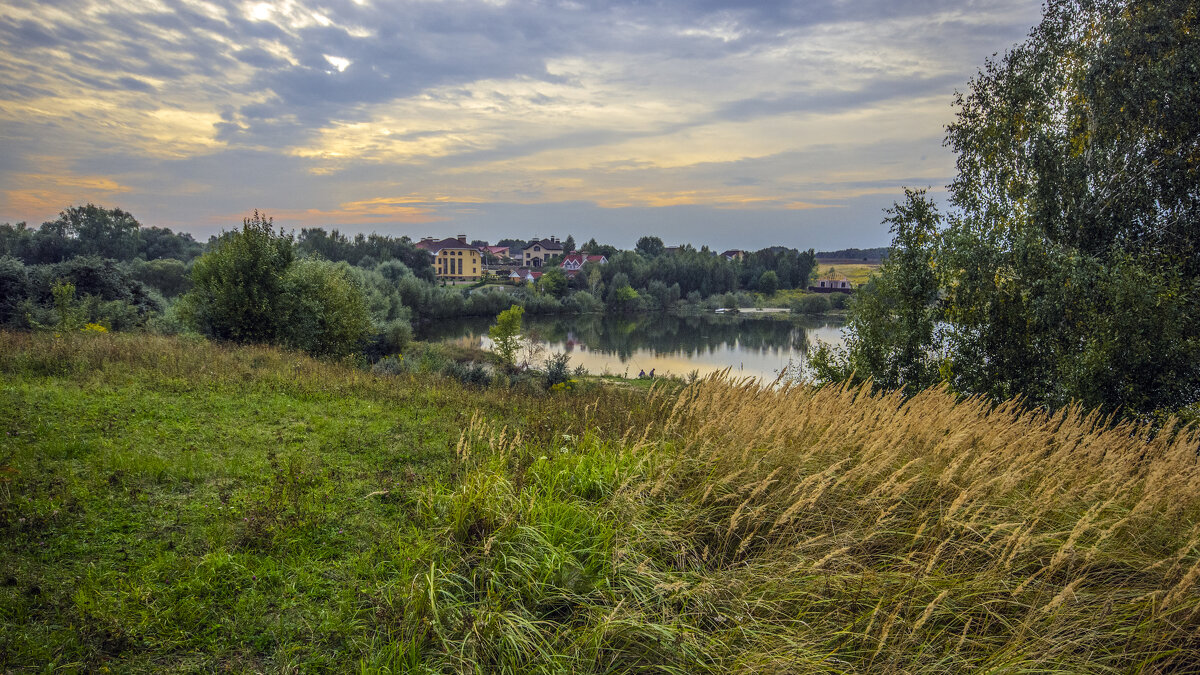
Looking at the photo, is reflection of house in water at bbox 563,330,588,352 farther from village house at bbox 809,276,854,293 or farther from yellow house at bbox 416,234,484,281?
yellow house at bbox 416,234,484,281

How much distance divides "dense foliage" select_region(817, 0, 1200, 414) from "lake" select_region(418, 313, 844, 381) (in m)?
19.3

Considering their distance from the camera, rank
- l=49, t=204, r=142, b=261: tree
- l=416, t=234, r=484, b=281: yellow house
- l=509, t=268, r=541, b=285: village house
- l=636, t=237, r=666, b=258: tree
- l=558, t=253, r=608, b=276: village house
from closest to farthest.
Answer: l=49, t=204, r=142, b=261: tree → l=509, t=268, r=541, b=285: village house → l=416, t=234, r=484, b=281: yellow house → l=558, t=253, r=608, b=276: village house → l=636, t=237, r=666, b=258: tree

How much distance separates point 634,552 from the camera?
337 centimetres

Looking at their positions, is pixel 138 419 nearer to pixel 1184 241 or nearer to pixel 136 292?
pixel 1184 241

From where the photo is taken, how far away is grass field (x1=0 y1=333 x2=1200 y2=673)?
2.76m

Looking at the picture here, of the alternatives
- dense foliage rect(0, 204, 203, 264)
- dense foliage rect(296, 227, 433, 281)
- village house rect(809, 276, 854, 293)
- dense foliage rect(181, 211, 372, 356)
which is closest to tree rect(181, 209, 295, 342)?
dense foliage rect(181, 211, 372, 356)

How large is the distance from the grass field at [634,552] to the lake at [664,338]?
87.6ft

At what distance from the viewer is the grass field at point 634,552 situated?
2.76 meters

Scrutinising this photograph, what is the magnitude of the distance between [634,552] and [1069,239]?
1234cm

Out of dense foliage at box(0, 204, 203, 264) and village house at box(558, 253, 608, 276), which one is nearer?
dense foliage at box(0, 204, 203, 264)

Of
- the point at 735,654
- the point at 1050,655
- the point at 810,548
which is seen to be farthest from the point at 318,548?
the point at 1050,655

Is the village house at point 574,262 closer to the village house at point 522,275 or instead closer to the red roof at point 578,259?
the red roof at point 578,259

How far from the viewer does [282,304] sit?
18.4 meters

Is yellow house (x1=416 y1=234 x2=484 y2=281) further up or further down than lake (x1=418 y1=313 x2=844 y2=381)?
further up
